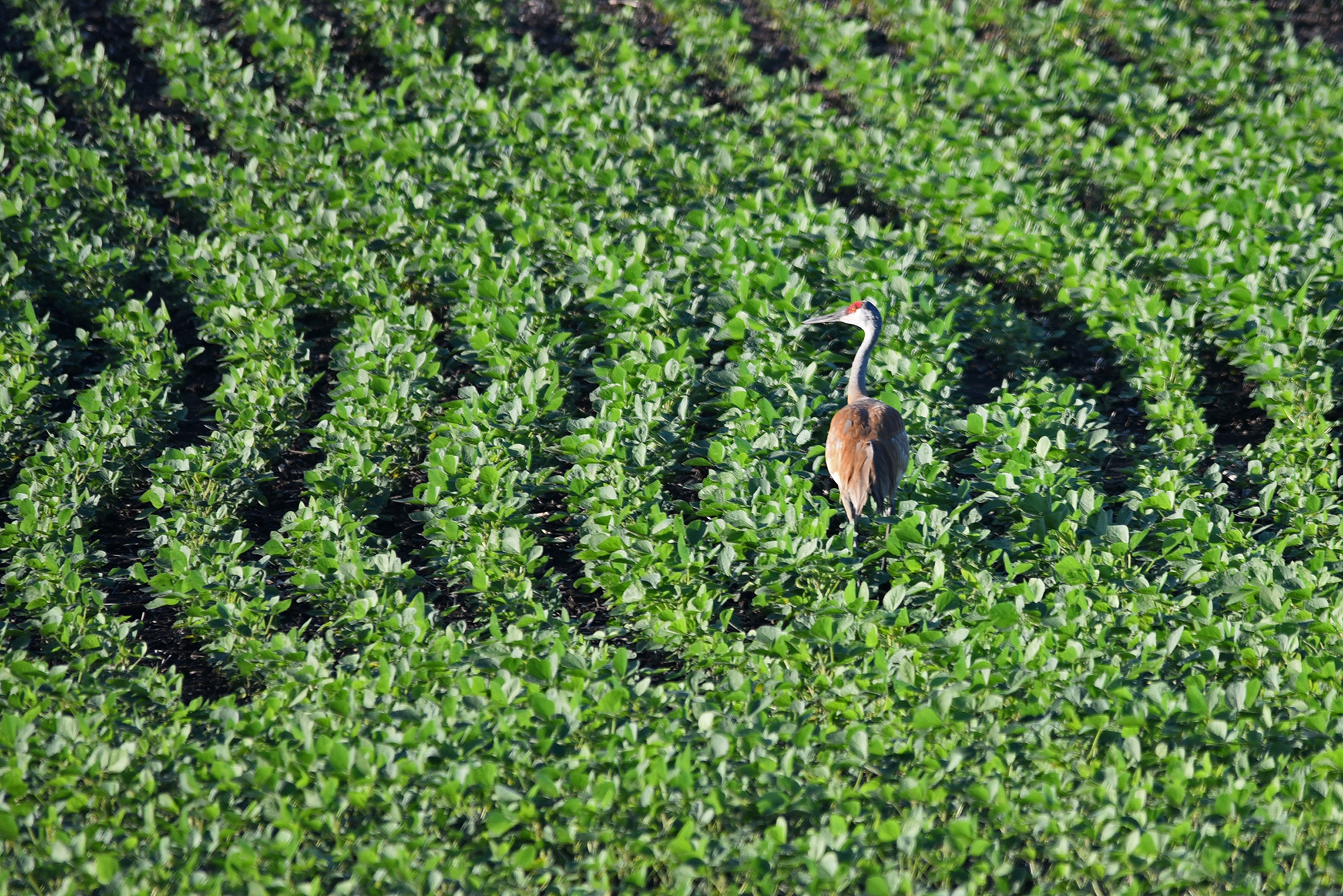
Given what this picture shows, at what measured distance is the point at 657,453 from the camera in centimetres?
538

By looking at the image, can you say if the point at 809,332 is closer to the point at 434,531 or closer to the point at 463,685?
the point at 434,531

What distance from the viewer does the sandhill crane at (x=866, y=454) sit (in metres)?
4.89

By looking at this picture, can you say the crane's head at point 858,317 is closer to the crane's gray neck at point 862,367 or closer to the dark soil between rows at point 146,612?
the crane's gray neck at point 862,367

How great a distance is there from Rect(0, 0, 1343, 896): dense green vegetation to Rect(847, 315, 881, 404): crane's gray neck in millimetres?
207

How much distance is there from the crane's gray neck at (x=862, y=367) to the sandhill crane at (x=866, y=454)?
0.78ft

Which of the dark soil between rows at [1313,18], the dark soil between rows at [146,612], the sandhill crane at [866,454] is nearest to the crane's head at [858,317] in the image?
the sandhill crane at [866,454]


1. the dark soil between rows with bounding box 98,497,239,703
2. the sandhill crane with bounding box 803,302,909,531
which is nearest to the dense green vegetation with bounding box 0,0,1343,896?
the dark soil between rows with bounding box 98,497,239,703

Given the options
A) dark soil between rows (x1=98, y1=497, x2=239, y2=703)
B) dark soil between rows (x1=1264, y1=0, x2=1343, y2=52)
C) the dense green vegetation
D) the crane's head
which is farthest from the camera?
dark soil between rows (x1=1264, y1=0, x2=1343, y2=52)

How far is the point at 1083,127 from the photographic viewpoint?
841cm

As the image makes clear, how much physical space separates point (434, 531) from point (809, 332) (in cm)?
249

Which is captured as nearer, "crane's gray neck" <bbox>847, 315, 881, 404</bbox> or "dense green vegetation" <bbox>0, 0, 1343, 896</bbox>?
"dense green vegetation" <bbox>0, 0, 1343, 896</bbox>

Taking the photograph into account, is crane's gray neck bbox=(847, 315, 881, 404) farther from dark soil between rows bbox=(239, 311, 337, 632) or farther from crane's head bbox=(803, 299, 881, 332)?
dark soil between rows bbox=(239, 311, 337, 632)

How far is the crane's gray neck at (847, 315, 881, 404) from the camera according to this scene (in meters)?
5.51


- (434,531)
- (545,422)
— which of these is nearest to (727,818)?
(434,531)
